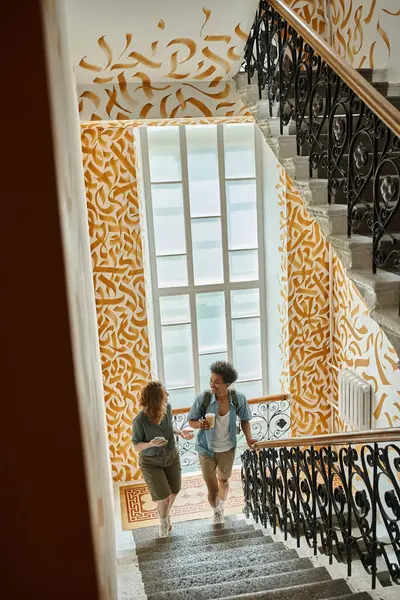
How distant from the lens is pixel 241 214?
7.54 meters

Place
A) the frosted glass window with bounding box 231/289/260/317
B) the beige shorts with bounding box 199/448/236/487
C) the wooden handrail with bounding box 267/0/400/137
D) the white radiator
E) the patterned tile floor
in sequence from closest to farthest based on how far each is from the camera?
the wooden handrail with bounding box 267/0/400/137, the beige shorts with bounding box 199/448/236/487, the white radiator, the patterned tile floor, the frosted glass window with bounding box 231/289/260/317

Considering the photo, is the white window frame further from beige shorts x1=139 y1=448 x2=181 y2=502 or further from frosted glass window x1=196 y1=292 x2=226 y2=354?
beige shorts x1=139 y1=448 x2=181 y2=502

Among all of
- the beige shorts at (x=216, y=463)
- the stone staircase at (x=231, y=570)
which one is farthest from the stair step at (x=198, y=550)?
the beige shorts at (x=216, y=463)

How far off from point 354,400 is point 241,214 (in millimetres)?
2904

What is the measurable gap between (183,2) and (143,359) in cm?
429

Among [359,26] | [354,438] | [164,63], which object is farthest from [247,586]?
[359,26]

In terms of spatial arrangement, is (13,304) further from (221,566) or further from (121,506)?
(121,506)

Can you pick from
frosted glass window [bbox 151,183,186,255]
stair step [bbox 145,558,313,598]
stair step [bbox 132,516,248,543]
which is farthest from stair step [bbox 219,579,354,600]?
frosted glass window [bbox 151,183,186,255]

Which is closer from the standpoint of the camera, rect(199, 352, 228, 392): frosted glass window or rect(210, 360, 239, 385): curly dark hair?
rect(210, 360, 239, 385): curly dark hair

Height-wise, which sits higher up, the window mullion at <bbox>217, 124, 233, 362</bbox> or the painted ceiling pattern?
the painted ceiling pattern

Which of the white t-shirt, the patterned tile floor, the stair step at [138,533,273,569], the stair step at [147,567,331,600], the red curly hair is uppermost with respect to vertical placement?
the red curly hair

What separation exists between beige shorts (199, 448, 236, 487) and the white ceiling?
136 inches

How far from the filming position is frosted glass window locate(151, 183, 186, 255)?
7250 millimetres

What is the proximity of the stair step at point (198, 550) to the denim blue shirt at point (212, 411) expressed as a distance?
790 millimetres
